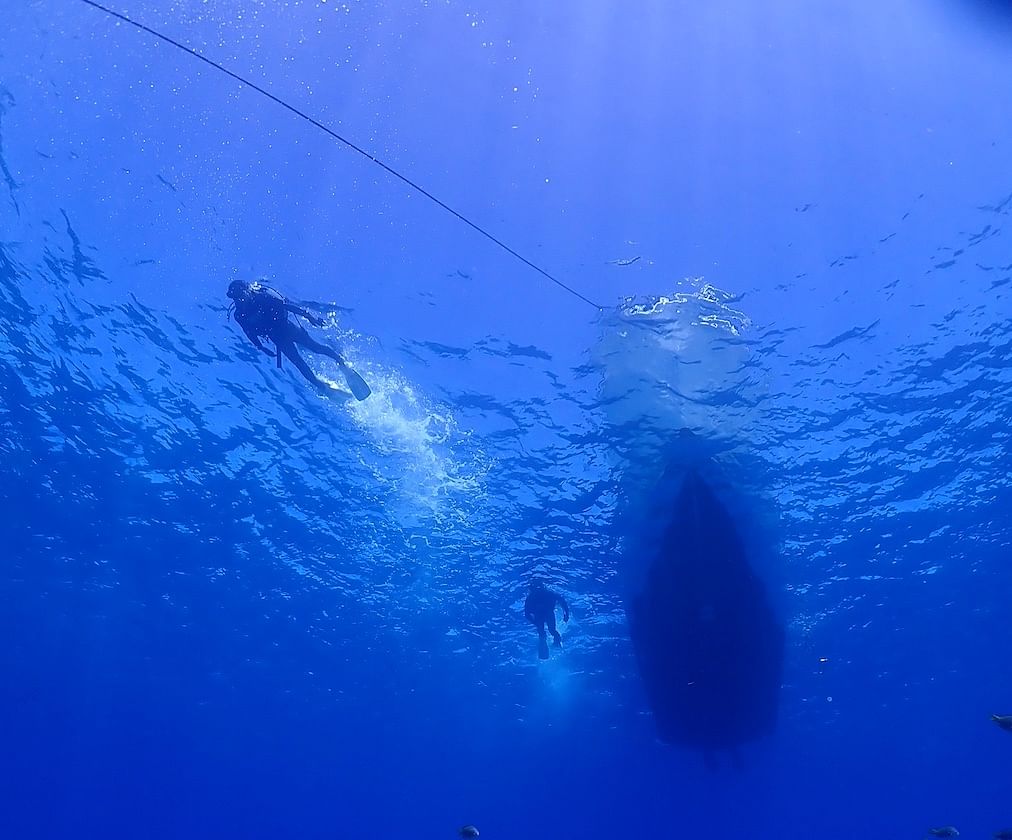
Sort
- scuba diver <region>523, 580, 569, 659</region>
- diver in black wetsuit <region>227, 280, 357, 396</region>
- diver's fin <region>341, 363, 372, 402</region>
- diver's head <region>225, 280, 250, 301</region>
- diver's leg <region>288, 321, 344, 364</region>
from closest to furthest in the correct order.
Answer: diver's head <region>225, 280, 250, 301</region>, diver in black wetsuit <region>227, 280, 357, 396</region>, diver's leg <region>288, 321, 344, 364</region>, diver's fin <region>341, 363, 372, 402</region>, scuba diver <region>523, 580, 569, 659</region>

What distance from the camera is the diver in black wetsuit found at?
1012 centimetres

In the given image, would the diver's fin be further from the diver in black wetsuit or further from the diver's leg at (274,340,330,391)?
the diver's leg at (274,340,330,391)

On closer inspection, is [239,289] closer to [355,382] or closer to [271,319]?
[271,319]

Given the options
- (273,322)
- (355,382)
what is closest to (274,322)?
(273,322)

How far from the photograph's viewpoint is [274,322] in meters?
10.5

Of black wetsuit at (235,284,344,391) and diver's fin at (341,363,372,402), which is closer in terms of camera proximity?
black wetsuit at (235,284,344,391)

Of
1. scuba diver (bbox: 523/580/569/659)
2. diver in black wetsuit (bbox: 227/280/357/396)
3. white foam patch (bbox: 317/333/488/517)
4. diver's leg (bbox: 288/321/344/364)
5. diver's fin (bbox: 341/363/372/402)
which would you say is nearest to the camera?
diver in black wetsuit (bbox: 227/280/357/396)

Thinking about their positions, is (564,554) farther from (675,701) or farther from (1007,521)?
(1007,521)

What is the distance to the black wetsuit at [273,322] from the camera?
10.2 m

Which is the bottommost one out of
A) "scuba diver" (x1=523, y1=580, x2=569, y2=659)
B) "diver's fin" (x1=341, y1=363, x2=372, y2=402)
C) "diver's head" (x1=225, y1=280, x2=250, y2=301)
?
"diver's fin" (x1=341, y1=363, x2=372, y2=402)

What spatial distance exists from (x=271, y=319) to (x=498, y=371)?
5.19m

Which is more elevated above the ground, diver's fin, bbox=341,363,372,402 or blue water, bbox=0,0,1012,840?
blue water, bbox=0,0,1012,840

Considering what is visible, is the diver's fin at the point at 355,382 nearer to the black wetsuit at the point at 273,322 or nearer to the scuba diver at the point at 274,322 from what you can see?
the scuba diver at the point at 274,322

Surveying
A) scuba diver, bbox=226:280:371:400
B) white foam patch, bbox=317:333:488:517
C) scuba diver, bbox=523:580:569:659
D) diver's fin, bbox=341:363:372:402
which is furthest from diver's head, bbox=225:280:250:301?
scuba diver, bbox=523:580:569:659
